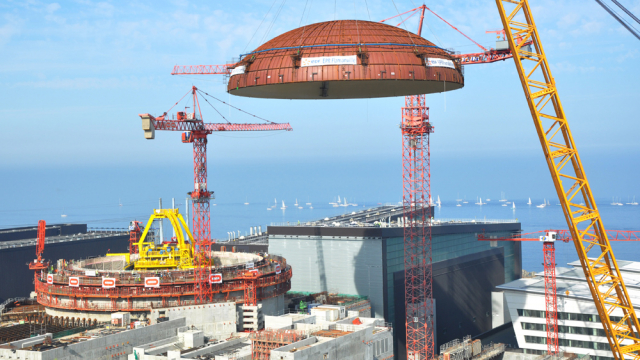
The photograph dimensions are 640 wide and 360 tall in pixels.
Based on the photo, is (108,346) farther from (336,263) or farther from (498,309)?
(498,309)

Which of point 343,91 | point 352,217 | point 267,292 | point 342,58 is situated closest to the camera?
point 342,58

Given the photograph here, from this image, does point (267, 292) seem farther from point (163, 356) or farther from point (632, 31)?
point (632, 31)

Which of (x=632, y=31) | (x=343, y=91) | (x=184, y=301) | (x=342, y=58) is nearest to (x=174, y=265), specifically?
(x=184, y=301)

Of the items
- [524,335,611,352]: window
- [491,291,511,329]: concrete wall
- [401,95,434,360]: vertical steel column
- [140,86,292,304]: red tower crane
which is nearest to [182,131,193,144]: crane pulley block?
[140,86,292,304]: red tower crane

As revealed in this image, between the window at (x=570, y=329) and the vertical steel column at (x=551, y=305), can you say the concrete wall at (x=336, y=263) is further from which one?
the vertical steel column at (x=551, y=305)

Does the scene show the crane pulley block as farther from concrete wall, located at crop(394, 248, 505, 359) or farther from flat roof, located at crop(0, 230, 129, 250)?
flat roof, located at crop(0, 230, 129, 250)

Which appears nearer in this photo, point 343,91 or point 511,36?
point 343,91

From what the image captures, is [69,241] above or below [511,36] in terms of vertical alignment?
below
